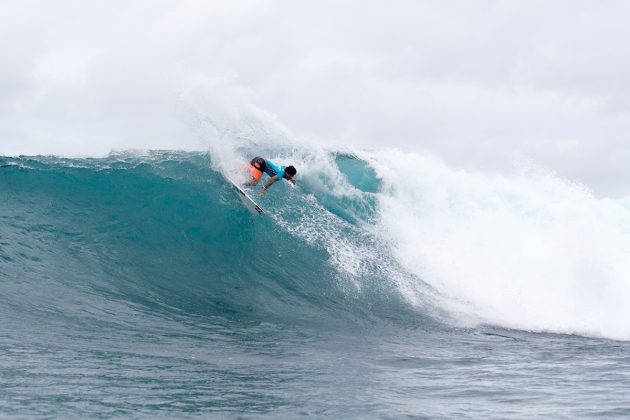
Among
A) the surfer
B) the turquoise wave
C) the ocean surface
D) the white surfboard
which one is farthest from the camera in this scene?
the white surfboard

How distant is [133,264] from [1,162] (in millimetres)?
7203

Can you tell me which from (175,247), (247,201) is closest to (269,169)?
(247,201)

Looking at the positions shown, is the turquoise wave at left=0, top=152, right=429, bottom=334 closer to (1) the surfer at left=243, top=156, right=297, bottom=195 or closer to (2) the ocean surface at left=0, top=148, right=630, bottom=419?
(2) the ocean surface at left=0, top=148, right=630, bottom=419

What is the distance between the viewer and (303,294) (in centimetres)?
1331

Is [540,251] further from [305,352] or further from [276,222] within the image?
[305,352]

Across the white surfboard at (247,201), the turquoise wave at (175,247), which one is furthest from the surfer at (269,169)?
the turquoise wave at (175,247)

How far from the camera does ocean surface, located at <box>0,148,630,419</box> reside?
7276 mm

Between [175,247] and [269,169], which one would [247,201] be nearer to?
[269,169]

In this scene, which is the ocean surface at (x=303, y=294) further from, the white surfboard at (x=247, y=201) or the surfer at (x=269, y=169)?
the surfer at (x=269, y=169)

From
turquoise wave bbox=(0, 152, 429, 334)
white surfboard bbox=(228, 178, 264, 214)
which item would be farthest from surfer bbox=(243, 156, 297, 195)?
turquoise wave bbox=(0, 152, 429, 334)

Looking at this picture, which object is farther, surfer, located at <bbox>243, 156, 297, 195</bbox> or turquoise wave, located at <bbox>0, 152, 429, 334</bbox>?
surfer, located at <bbox>243, 156, 297, 195</bbox>

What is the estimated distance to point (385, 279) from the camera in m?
14.5

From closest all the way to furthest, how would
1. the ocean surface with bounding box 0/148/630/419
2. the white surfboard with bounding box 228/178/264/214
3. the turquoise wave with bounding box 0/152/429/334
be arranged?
A: the ocean surface with bounding box 0/148/630/419 → the turquoise wave with bounding box 0/152/429/334 → the white surfboard with bounding box 228/178/264/214

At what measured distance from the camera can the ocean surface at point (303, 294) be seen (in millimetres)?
7276
